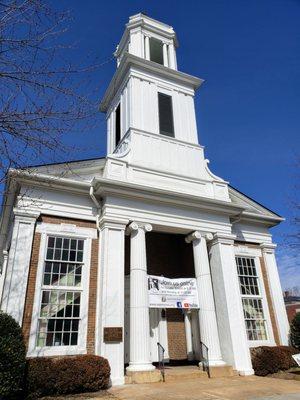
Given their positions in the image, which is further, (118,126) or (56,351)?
(118,126)

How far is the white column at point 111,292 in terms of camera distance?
35.7ft

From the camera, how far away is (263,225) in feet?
58.3

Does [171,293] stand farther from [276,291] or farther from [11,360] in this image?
[11,360]

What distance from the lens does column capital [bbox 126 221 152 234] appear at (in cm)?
1310

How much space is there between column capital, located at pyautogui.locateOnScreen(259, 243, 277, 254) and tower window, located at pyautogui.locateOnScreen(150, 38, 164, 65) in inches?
486

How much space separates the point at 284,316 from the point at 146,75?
538 inches

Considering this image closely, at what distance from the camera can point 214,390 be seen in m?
9.70

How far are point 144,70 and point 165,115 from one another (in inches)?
106

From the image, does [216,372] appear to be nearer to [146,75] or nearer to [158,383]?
[158,383]

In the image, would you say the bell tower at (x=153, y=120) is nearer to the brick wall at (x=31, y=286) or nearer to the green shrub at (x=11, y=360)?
the brick wall at (x=31, y=286)

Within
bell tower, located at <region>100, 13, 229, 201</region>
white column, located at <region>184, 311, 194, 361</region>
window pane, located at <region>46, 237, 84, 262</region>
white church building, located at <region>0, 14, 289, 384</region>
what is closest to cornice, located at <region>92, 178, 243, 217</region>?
white church building, located at <region>0, 14, 289, 384</region>

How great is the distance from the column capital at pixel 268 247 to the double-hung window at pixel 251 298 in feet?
Result: 2.74

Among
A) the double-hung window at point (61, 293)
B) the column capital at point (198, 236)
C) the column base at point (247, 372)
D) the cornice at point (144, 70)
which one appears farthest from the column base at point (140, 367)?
the cornice at point (144, 70)

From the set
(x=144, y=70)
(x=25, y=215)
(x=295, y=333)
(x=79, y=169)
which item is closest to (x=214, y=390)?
(x=295, y=333)
